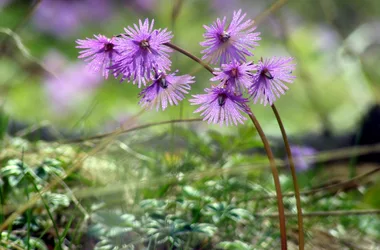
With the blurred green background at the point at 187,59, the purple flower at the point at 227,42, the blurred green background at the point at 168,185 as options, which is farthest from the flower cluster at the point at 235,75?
the blurred green background at the point at 187,59

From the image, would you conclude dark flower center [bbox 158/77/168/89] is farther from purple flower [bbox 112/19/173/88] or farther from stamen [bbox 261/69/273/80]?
stamen [bbox 261/69/273/80]

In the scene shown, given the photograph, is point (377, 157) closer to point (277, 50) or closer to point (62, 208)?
point (62, 208)

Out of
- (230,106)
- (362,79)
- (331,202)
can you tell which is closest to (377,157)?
(362,79)

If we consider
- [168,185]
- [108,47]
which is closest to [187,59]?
[168,185]

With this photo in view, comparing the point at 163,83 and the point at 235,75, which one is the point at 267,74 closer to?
the point at 235,75

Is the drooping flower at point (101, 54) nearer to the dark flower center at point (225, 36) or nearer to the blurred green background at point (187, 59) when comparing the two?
the dark flower center at point (225, 36)

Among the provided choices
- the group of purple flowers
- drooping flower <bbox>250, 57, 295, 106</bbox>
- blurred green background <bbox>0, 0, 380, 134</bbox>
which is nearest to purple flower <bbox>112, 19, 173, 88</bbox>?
the group of purple flowers
